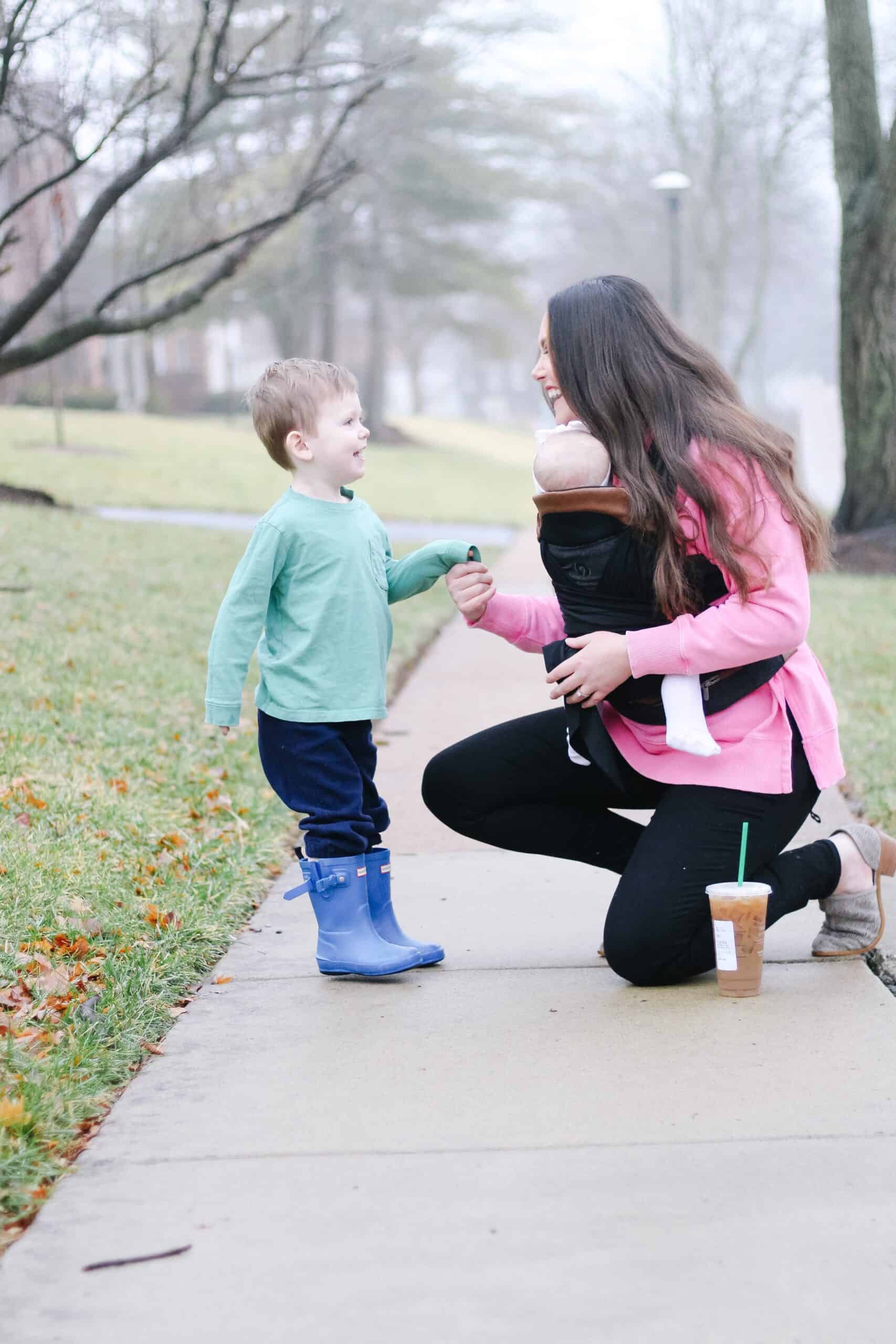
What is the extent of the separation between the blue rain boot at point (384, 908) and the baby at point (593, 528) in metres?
0.79

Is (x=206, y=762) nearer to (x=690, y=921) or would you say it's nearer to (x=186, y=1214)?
(x=690, y=921)

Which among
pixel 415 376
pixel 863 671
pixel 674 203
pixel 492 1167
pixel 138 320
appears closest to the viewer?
pixel 492 1167

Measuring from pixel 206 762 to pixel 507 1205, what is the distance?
139 inches

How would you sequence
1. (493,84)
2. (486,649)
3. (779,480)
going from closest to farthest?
(779,480) < (486,649) < (493,84)

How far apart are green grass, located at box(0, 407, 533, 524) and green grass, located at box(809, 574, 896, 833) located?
26.9 ft

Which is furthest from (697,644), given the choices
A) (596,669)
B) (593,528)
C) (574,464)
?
(574,464)

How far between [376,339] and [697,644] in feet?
112

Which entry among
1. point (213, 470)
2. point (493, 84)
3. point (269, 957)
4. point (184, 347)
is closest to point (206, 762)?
point (269, 957)

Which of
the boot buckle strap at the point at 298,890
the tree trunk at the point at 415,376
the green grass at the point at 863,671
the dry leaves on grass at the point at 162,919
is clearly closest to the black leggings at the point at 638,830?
the boot buckle strap at the point at 298,890

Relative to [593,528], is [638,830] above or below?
below

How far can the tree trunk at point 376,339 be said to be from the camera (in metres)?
34.2

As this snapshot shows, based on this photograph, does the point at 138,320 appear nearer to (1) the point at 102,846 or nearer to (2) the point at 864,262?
(2) the point at 864,262

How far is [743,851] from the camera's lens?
130 inches

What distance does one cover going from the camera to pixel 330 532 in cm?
347
